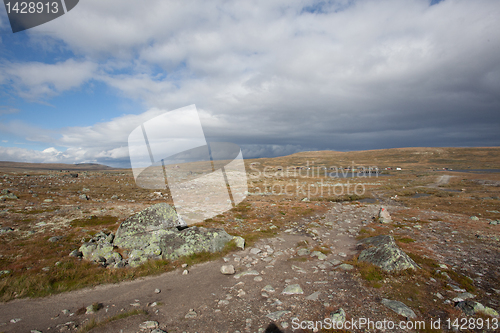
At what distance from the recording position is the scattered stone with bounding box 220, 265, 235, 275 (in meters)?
10.7

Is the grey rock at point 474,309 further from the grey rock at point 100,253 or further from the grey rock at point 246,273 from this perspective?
the grey rock at point 100,253

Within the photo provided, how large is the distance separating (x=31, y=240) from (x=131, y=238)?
699cm

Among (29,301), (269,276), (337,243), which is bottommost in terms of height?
(337,243)

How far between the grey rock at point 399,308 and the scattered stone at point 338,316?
6.51 feet

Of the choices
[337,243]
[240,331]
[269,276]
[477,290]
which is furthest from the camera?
[337,243]

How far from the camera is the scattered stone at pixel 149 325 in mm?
6702

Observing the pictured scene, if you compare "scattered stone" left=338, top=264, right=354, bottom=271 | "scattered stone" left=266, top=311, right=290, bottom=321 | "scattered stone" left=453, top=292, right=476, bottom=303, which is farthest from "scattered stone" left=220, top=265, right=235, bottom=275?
"scattered stone" left=453, top=292, right=476, bottom=303

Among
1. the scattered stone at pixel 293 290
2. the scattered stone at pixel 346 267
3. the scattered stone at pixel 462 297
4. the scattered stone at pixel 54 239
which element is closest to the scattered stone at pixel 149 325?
the scattered stone at pixel 293 290

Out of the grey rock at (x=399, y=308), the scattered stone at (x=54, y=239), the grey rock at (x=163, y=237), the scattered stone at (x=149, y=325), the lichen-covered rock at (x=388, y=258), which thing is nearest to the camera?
the scattered stone at (x=149, y=325)

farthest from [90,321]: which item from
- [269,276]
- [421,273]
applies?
[421,273]

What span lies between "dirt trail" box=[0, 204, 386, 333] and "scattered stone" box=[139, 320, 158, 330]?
15 centimetres

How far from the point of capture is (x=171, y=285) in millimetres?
9570

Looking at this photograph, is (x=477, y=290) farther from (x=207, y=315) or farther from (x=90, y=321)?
(x=90, y=321)

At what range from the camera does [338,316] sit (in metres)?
7.07
